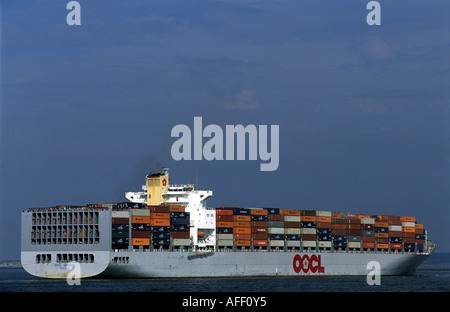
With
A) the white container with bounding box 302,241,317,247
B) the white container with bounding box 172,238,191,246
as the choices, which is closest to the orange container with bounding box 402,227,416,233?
the white container with bounding box 302,241,317,247

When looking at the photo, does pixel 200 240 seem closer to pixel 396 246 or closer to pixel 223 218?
pixel 223 218

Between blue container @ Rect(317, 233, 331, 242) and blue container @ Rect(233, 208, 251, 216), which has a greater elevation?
blue container @ Rect(233, 208, 251, 216)

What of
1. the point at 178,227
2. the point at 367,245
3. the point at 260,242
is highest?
the point at 178,227

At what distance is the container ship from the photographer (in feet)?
282

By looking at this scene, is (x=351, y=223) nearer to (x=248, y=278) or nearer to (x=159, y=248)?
(x=248, y=278)

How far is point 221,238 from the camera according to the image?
96500mm

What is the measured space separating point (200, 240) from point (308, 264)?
16.4 meters

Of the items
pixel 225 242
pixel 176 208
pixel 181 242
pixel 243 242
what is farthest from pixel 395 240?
pixel 176 208

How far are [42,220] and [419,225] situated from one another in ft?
194

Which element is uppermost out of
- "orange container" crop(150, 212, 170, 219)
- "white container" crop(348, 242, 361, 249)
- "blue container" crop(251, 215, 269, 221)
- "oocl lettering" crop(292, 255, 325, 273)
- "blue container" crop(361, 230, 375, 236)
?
"orange container" crop(150, 212, 170, 219)

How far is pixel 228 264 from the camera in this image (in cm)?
9588

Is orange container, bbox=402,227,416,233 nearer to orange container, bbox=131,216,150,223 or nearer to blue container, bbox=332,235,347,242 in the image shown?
blue container, bbox=332,235,347,242
